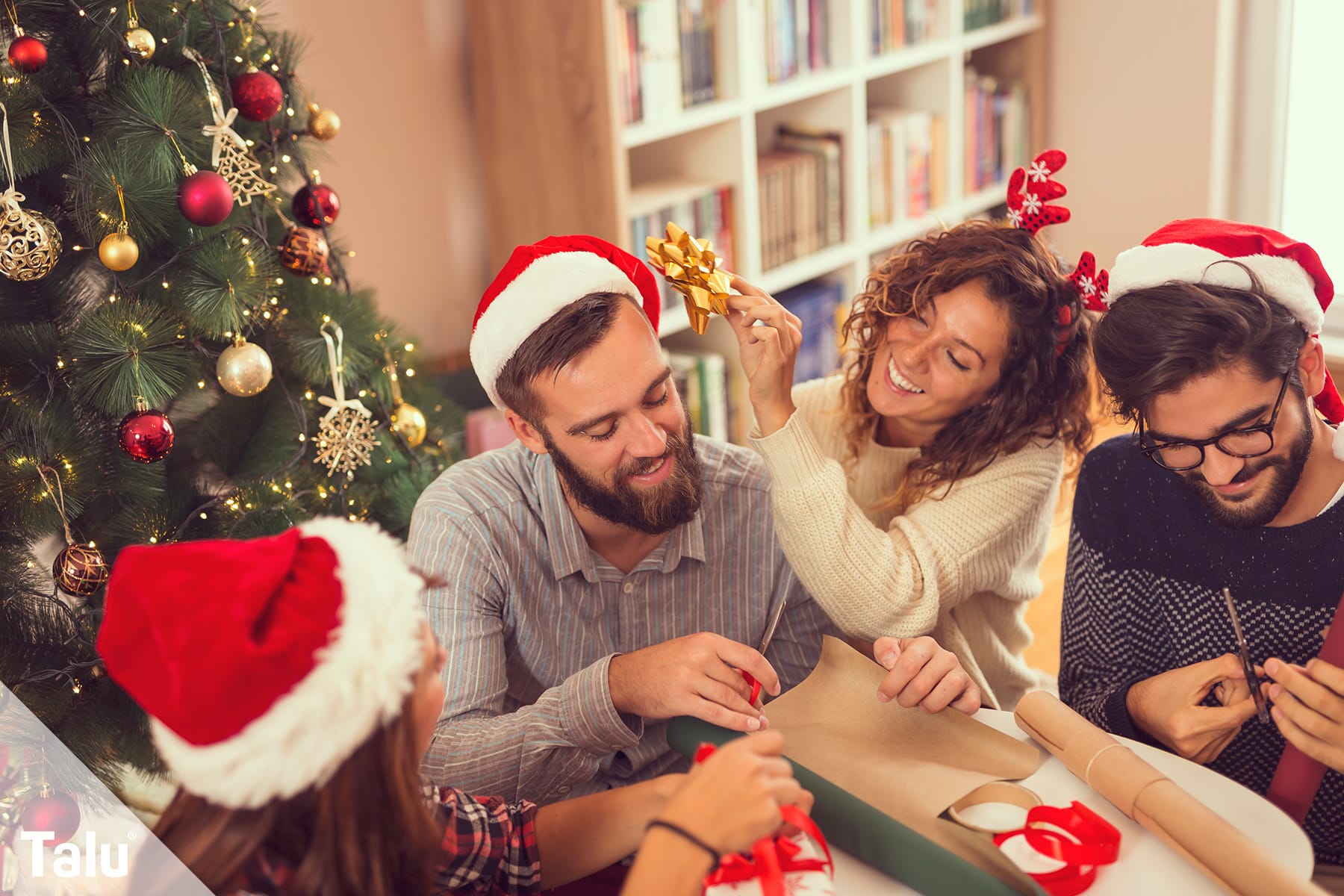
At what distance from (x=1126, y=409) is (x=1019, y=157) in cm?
267

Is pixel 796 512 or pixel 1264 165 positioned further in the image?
pixel 1264 165

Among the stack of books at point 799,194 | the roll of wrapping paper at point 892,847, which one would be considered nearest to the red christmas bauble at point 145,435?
the roll of wrapping paper at point 892,847

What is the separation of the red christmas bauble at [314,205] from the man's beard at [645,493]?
575 millimetres

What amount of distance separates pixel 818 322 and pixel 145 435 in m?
2.12

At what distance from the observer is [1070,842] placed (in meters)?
1.04

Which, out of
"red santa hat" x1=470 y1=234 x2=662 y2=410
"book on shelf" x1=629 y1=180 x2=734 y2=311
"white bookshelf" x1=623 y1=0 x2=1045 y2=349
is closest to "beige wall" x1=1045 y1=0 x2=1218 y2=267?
"white bookshelf" x1=623 y1=0 x2=1045 y2=349

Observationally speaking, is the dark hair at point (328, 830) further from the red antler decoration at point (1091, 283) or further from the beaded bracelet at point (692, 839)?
the red antler decoration at point (1091, 283)

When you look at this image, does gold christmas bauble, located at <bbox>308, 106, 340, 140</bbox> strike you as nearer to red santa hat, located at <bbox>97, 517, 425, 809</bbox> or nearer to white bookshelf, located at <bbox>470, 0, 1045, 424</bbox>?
white bookshelf, located at <bbox>470, 0, 1045, 424</bbox>

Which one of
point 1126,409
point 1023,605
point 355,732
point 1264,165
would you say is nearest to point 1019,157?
point 1264,165

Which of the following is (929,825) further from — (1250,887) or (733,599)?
(733,599)

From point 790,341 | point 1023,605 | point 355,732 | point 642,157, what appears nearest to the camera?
point 355,732

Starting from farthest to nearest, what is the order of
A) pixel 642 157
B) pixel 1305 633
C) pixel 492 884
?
1. pixel 642 157
2. pixel 1305 633
3. pixel 492 884

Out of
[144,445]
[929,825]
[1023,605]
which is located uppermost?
[144,445]

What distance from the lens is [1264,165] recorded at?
3.58m
